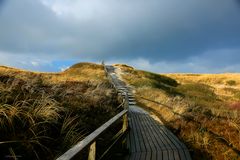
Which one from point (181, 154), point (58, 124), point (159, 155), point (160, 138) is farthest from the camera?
point (160, 138)

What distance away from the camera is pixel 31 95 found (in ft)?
25.4

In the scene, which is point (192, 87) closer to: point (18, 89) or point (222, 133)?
point (222, 133)

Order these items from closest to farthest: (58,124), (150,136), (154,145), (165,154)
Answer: (58,124) → (165,154) → (154,145) → (150,136)

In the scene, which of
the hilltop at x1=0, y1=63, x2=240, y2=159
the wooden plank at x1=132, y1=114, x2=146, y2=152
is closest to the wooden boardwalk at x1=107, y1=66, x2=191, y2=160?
the wooden plank at x1=132, y1=114, x2=146, y2=152

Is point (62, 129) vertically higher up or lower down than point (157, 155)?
higher up

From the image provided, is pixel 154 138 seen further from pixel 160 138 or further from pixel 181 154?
pixel 181 154

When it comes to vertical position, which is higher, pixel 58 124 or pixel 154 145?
pixel 58 124

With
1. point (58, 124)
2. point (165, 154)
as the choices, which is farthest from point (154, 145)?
point (58, 124)

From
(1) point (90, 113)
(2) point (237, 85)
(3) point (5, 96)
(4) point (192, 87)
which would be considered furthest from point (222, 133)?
(2) point (237, 85)

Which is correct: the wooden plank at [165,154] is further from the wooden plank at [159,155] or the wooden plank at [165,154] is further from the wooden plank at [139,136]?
the wooden plank at [139,136]

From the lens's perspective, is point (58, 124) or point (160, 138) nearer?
point (58, 124)

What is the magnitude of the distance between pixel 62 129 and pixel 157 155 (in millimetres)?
2736

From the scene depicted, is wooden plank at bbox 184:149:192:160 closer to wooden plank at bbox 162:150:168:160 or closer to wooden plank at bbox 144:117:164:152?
wooden plank at bbox 162:150:168:160

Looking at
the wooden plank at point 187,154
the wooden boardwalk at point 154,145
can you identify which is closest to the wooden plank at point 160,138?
the wooden boardwalk at point 154,145
